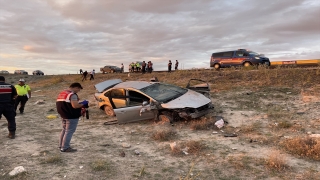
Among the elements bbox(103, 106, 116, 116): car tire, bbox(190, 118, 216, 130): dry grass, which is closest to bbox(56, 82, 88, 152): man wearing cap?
bbox(190, 118, 216, 130): dry grass

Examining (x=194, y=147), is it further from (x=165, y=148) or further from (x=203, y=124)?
(x=203, y=124)

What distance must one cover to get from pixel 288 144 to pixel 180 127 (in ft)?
9.66

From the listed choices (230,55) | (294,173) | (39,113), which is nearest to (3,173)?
(294,173)

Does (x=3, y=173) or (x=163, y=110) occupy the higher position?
(x=163, y=110)

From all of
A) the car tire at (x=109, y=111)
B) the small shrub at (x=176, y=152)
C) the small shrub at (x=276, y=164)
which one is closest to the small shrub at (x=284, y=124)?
the small shrub at (x=276, y=164)

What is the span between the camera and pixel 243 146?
5918 mm

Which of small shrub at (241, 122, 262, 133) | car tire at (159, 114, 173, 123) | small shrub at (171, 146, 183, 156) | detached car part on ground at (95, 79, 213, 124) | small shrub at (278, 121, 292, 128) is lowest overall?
small shrub at (171, 146, 183, 156)

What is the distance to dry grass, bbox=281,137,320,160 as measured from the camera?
514 centimetres

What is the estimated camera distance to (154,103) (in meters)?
7.70

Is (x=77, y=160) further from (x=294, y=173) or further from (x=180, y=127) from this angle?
(x=294, y=173)

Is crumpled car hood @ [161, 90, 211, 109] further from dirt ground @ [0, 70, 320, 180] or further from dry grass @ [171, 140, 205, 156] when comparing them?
dry grass @ [171, 140, 205, 156]

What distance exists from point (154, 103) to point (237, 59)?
13077mm

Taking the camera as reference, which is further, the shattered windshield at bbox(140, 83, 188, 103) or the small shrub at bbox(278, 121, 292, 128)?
the shattered windshield at bbox(140, 83, 188, 103)

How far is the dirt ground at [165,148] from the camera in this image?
4.54 m
